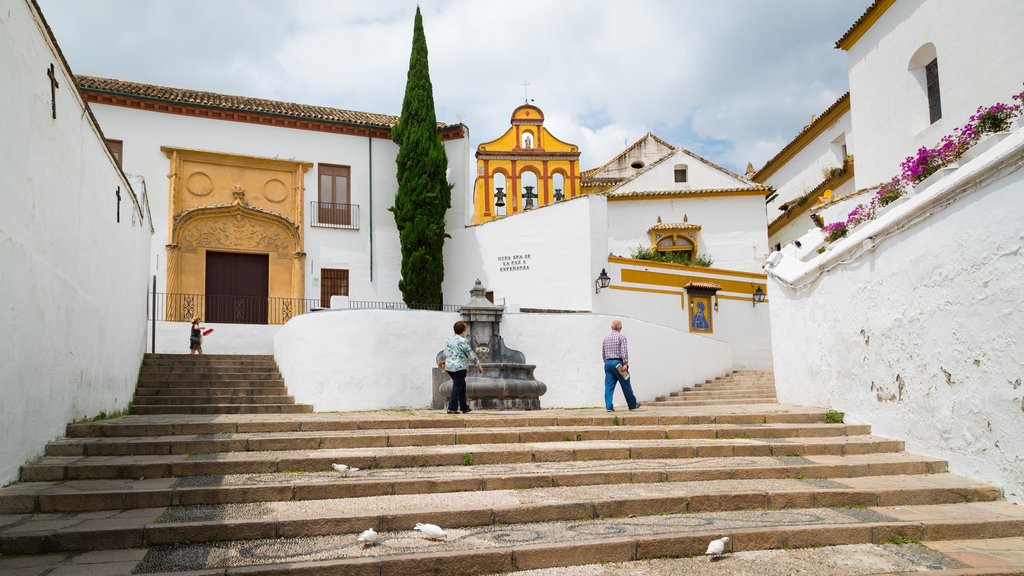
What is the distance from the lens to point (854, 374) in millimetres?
8367

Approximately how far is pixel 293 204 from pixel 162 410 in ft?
38.8

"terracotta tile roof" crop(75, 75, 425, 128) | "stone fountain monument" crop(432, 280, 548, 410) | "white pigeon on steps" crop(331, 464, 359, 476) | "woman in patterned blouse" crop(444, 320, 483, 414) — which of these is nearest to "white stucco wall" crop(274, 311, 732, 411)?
"stone fountain monument" crop(432, 280, 548, 410)

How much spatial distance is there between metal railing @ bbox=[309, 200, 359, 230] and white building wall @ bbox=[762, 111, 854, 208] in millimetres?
16236

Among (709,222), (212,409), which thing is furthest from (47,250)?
(709,222)

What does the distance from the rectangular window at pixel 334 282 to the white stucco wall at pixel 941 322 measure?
1542 centimetres

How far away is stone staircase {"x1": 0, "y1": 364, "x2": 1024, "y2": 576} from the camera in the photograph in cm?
448

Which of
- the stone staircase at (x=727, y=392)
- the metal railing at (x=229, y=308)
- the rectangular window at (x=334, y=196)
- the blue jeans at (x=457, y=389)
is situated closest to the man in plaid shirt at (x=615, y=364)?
the blue jeans at (x=457, y=389)

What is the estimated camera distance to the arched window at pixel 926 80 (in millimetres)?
16734

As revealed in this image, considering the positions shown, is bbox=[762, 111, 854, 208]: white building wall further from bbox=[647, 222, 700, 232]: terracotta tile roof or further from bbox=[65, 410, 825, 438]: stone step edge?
bbox=[65, 410, 825, 438]: stone step edge

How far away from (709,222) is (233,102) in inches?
620

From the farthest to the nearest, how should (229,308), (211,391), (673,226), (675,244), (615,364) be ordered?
1. (675,244)
2. (673,226)
3. (229,308)
4. (211,391)
5. (615,364)

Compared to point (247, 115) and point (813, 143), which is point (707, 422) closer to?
point (247, 115)

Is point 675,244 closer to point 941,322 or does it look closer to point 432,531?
point 941,322

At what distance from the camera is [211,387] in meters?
12.4
